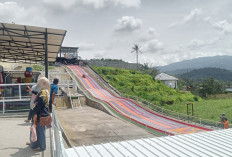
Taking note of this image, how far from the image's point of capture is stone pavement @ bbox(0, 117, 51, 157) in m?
4.97

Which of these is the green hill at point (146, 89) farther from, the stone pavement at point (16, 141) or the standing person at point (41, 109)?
the standing person at point (41, 109)

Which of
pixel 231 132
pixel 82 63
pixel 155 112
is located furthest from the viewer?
pixel 82 63

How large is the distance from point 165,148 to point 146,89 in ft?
105

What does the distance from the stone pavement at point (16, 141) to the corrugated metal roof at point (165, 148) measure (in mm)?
1013

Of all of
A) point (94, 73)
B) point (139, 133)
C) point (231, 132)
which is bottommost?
point (139, 133)

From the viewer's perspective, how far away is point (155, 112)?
22.2 meters

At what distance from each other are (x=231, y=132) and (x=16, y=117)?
30.8 feet

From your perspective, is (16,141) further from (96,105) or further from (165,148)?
(96,105)

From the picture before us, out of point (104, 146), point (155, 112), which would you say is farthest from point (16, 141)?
point (155, 112)

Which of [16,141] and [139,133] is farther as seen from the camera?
[139,133]

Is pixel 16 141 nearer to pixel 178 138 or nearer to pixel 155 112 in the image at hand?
pixel 178 138

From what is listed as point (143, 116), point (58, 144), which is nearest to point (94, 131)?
point (143, 116)

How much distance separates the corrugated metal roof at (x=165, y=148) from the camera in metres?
4.77

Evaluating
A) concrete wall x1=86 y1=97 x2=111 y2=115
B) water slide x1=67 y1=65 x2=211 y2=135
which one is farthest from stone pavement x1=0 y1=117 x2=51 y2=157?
concrete wall x1=86 y1=97 x2=111 y2=115
